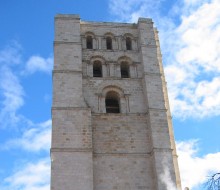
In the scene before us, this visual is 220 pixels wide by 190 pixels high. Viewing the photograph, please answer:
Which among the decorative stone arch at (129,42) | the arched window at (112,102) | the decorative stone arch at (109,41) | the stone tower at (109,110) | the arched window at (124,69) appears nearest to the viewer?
the stone tower at (109,110)

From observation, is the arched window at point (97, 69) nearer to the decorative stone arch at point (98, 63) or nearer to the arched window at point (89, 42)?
the decorative stone arch at point (98, 63)

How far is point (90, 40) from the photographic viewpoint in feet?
76.4

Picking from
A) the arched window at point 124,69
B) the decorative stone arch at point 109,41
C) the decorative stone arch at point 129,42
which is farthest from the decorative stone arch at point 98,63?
the decorative stone arch at point 129,42

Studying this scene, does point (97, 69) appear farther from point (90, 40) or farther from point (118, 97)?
point (118, 97)

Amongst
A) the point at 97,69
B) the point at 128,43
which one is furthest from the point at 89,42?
the point at 128,43

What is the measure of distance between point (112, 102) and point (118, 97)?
23.4 inches

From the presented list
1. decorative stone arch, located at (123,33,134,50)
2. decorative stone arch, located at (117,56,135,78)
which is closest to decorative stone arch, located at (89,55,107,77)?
decorative stone arch, located at (117,56,135,78)

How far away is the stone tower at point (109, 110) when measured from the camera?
18.0 metres

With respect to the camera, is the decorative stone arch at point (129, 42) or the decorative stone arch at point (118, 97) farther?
the decorative stone arch at point (129, 42)

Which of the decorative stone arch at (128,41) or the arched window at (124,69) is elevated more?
the decorative stone arch at (128,41)

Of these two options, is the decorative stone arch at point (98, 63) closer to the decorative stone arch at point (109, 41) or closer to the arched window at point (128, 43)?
the decorative stone arch at point (109, 41)

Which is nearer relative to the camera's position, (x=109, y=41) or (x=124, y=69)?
(x=124, y=69)

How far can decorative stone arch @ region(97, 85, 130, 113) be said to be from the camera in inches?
798

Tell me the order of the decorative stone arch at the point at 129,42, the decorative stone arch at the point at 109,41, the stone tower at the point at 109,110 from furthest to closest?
the decorative stone arch at the point at 129,42 < the decorative stone arch at the point at 109,41 < the stone tower at the point at 109,110
